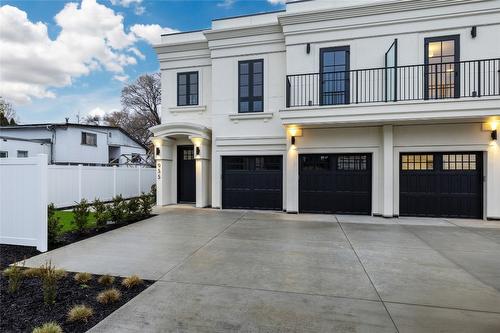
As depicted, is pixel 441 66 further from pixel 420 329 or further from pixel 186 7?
pixel 186 7

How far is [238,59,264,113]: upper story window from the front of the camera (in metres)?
10.6

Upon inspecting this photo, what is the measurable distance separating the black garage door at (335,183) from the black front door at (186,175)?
16.3ft

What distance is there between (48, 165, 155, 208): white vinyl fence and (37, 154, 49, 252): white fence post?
566cm

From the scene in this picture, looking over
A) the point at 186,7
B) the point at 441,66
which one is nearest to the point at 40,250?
the point at 186,7

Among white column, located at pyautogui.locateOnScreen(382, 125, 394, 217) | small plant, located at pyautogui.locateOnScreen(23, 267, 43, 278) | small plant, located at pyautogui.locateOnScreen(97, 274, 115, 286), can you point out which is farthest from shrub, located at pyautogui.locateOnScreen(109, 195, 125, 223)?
white column, located at pyautogui.locateOnScreen(382, 125, 394, 217)

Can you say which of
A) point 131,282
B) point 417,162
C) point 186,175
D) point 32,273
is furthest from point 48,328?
point 417,162

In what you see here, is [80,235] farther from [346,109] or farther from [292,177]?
[346,109]

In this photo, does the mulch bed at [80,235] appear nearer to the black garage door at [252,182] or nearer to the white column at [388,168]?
the black garage door at [252,182]

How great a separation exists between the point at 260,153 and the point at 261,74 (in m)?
3.07

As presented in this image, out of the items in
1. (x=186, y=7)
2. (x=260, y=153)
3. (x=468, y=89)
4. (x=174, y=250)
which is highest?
(x=186, y=7)

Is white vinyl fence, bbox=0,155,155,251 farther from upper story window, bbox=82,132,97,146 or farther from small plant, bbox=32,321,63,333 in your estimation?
upper story window, bbox=82,132,97,146

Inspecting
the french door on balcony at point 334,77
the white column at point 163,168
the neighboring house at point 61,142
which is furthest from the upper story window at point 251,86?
the neighboring house at point 61,142

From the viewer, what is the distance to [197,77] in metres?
11.7

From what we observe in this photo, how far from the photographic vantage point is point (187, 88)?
38.8ft
